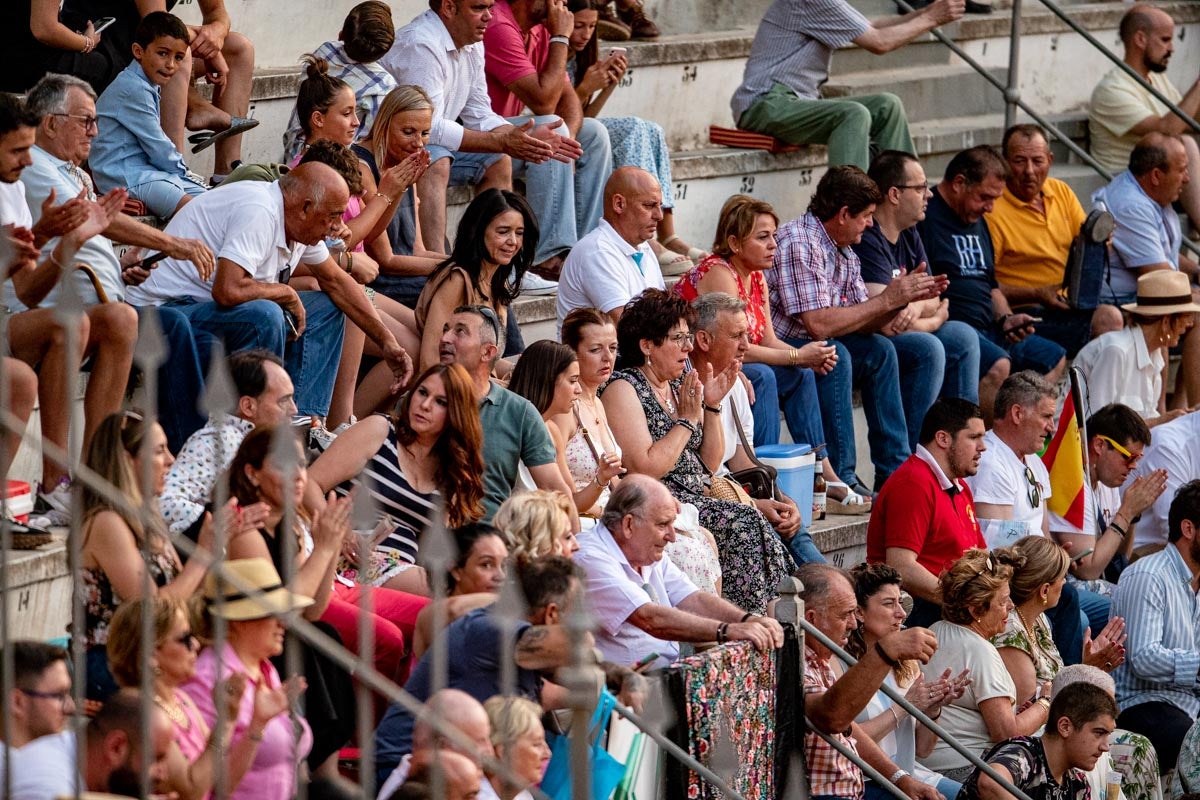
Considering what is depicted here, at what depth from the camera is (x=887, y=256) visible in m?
8.49

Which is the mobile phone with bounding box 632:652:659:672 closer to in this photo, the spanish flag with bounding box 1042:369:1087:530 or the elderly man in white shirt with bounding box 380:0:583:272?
the elderly man in white shirt with bounding box 380:0:583:272

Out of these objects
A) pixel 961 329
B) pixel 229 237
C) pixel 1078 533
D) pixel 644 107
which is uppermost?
pixel 229 237

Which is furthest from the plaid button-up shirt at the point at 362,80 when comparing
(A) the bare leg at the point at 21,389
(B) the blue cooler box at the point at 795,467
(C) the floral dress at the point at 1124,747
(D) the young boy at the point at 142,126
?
(C) the floral dress at the point at 1124,747

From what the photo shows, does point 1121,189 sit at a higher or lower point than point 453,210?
lower

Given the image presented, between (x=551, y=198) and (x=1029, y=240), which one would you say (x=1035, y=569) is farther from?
(x=1029, y=240)

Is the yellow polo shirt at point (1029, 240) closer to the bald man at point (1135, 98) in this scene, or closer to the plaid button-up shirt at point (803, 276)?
the bald man at point (1135, 98)

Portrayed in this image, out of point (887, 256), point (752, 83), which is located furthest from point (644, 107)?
point (887, 256)

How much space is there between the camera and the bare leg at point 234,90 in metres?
7.44

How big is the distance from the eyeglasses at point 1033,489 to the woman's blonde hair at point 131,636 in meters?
4.71

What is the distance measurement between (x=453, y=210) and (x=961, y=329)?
7.53 feet

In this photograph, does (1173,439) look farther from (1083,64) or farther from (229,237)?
(229,237)

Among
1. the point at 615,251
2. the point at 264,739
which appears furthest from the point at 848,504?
the point at 264,739

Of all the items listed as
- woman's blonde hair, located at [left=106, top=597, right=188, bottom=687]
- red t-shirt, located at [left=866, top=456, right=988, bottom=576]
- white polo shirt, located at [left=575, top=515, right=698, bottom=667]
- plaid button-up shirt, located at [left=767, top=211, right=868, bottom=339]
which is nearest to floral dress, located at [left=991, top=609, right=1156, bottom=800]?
red t-shirt, located at [left=866, top=456, right=988, bottom=576]

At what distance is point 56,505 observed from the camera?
5359mm
